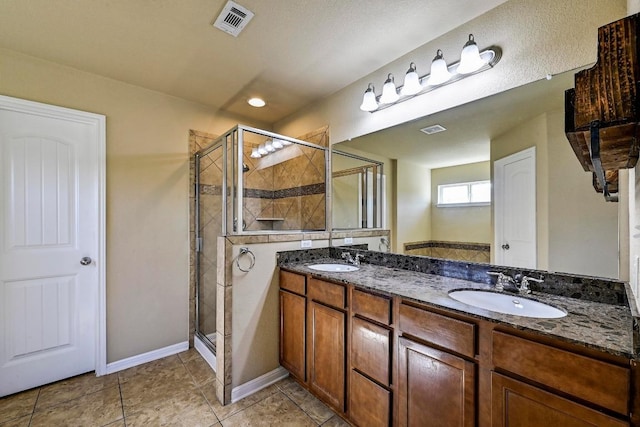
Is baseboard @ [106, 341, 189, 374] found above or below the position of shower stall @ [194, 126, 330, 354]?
below

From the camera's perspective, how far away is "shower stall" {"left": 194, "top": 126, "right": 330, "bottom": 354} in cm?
249

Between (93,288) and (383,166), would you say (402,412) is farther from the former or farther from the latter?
(93,288)

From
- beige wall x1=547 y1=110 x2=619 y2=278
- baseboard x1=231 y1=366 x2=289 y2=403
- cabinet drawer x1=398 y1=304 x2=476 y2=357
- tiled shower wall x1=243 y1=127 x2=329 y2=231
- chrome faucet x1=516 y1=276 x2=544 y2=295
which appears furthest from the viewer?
tiled shower wall x1=243 y1=127 x2=329 y2=231

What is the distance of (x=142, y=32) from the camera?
171cm

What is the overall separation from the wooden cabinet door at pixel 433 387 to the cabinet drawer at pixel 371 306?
0.45ft

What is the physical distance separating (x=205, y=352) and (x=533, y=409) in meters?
2.43

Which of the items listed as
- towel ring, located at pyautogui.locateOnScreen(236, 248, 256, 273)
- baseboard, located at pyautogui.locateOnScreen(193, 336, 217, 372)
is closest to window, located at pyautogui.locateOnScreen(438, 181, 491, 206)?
towel ring, located at pyautogui.locateOnScreen(236, 248, 256, 273)

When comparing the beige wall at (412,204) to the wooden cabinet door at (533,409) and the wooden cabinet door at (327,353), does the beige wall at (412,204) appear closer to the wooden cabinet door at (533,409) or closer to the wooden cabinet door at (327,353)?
the wooden cabinet door at (327,353)

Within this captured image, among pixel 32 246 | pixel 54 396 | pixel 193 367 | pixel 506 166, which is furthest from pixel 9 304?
pixel 506 166

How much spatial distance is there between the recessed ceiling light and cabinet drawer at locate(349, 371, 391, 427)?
2442 mm

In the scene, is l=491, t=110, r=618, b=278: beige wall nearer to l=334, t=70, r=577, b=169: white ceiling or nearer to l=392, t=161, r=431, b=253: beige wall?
l=334, t=70, r=577, b=169: white ceiling

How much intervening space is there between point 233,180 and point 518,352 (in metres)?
1.90

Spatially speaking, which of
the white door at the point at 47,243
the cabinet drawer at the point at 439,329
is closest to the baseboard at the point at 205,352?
the white door at the point at 47,243

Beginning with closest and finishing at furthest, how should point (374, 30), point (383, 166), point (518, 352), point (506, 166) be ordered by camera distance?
1. point (518, 352)
2. point (506, 166)
3. point (374, 30)
4. point (383, 166)
